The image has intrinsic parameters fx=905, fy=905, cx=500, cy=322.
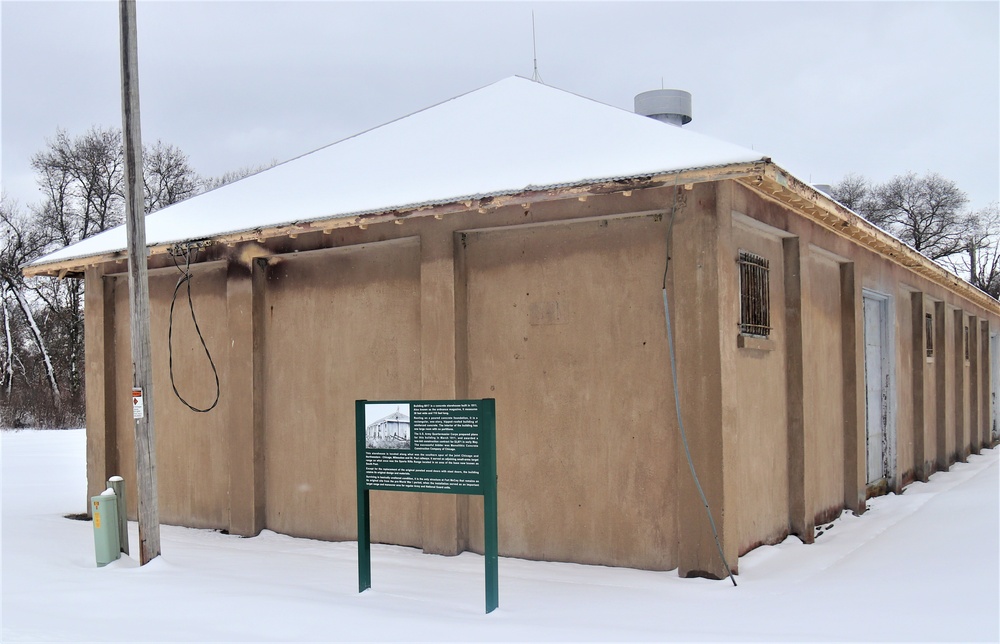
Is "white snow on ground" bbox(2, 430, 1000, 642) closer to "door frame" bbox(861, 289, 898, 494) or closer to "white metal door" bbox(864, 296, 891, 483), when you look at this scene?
"white metal door" bbox(864, 296, 891, 483)

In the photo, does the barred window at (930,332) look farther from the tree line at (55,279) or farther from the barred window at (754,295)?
the tree line at (55,279)

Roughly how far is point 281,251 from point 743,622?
21.2 ft

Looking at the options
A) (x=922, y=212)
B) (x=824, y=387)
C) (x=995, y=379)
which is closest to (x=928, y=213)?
(x=922, y=212)

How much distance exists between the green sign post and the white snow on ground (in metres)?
0.56

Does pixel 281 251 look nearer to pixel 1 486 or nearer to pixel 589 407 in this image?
pixel 589 407

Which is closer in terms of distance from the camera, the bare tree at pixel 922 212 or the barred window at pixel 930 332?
the barred window at pixel 930 332

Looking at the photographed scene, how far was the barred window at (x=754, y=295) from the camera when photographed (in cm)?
857

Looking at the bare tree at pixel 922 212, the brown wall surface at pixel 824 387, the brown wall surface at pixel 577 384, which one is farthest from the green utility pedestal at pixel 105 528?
the bare tree at pixel 922 212

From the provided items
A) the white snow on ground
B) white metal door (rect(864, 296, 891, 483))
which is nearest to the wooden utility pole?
the white snow on ground

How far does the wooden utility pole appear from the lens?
855 centimetres

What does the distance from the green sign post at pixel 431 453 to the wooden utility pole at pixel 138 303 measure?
243 cm

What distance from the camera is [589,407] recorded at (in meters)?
8.49

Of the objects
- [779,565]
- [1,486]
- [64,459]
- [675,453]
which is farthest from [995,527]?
[64,459]

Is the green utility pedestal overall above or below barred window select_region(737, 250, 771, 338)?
below
